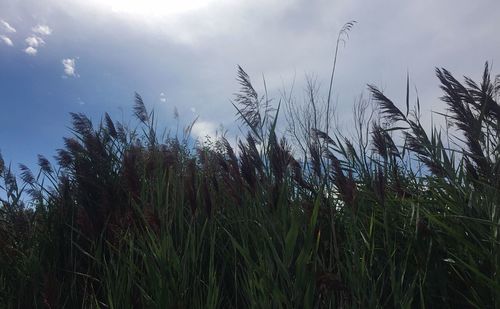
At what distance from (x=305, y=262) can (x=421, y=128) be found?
0.94 meters

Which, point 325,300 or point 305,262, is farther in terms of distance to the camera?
point 325,300

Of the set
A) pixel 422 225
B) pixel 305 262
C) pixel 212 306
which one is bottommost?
pixel 212 306

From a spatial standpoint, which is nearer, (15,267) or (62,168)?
(15,267)

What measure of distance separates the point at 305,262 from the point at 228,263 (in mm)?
878

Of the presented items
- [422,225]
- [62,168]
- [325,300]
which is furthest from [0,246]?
[422,225]

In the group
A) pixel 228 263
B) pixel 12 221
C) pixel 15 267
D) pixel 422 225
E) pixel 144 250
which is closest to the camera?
pixel 422 225

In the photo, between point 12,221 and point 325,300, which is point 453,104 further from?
point 12,221

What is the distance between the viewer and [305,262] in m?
1.45

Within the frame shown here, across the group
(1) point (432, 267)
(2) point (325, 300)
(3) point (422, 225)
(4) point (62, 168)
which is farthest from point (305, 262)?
(4) point (62, 168)

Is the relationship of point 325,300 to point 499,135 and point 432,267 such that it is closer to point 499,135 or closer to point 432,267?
point 432,267

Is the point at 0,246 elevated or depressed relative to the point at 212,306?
elevated

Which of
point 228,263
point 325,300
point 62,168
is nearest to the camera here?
point 325,300

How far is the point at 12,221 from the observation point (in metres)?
2.99

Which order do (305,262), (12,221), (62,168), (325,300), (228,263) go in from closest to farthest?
(305,262) < (325,300) < (228,263) < (12,221) < (62,168)
